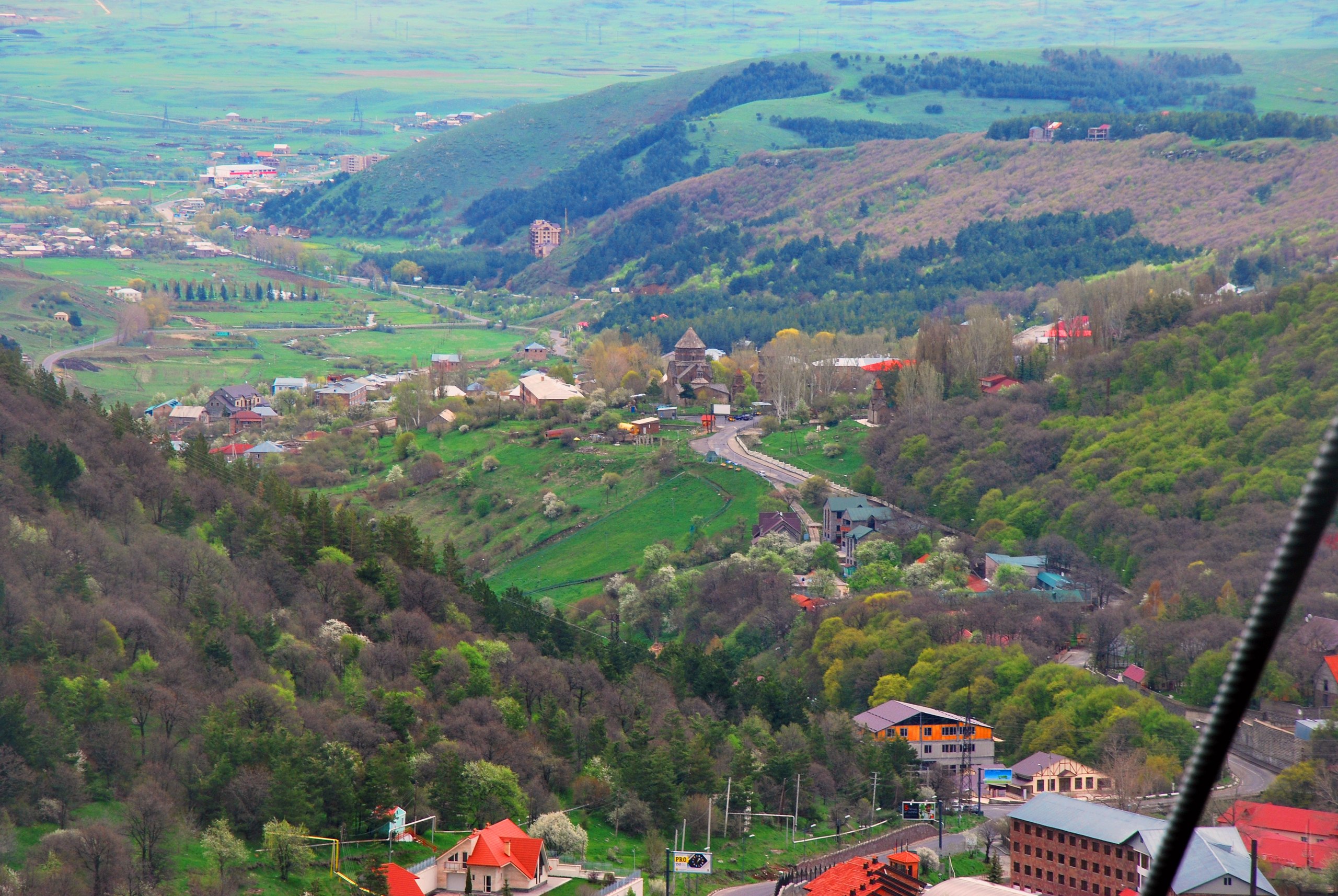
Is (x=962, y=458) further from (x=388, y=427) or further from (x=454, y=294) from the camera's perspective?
(x=454, y=294)

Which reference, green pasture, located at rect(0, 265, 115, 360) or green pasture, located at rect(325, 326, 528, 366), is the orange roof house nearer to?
green pasture, located at rect(0, 265, 115, 360)

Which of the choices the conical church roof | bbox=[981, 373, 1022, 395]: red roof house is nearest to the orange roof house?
bbox=[981, 373, 1022, 395]: red roof house

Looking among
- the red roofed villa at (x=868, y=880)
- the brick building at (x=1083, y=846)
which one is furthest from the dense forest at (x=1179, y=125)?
the red roofed villa at (x=868, y=880)

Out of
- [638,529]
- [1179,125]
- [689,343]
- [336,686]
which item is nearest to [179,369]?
[689,343]

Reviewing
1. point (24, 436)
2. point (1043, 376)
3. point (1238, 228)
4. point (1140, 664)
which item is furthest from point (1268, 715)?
point (1238, 228)

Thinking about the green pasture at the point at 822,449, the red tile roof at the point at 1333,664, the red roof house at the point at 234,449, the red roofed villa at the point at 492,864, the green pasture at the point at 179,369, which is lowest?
the green pasture at the point at 179,369

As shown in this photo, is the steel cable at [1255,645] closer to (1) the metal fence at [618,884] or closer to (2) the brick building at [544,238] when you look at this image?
(1) the metal fence at [618,884]
